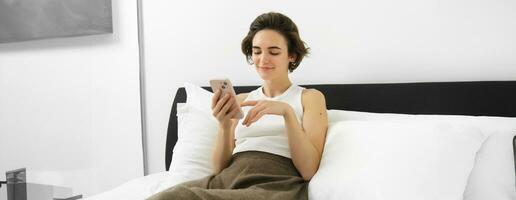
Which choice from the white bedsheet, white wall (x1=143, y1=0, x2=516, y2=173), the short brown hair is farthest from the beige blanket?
white wall (x1=143, y1=0, x2=516, y2=173)

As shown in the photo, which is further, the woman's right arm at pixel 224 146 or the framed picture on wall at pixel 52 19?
the framed picture on wall at pixel 52 19

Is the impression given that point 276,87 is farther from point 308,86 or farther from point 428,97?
point 428,97

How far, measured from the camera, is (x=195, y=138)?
6.03 ft

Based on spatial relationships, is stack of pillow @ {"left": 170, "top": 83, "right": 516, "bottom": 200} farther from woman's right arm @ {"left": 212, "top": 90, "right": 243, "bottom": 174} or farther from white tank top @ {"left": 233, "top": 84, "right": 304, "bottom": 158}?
woman's right arm @ {"left": 212, "top": 90, "right": 243, "bottom": 174}

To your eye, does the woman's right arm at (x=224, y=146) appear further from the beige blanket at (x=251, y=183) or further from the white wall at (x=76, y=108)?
the white wall at (x=76, y=108)

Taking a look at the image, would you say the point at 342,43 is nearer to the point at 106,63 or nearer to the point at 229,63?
the point at 229,63

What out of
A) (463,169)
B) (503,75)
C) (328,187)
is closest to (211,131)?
(328,187)

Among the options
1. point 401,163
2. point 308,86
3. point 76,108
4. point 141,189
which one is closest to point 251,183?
point 401,163

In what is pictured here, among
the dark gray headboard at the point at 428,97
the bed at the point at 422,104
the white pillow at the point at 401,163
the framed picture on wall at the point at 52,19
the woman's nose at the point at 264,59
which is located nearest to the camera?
the white pillow at the point at 401,163

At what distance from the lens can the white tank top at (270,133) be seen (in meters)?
1.59

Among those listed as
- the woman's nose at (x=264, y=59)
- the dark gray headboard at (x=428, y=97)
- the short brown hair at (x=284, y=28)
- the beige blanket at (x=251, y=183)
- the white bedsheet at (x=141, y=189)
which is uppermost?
the short brown hair at (x=284, y=28)

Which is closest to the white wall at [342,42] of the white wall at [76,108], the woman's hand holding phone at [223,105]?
the white wall at [76,108]

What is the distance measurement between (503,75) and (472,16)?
0.22 m

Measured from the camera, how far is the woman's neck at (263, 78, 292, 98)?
175 centimetres
